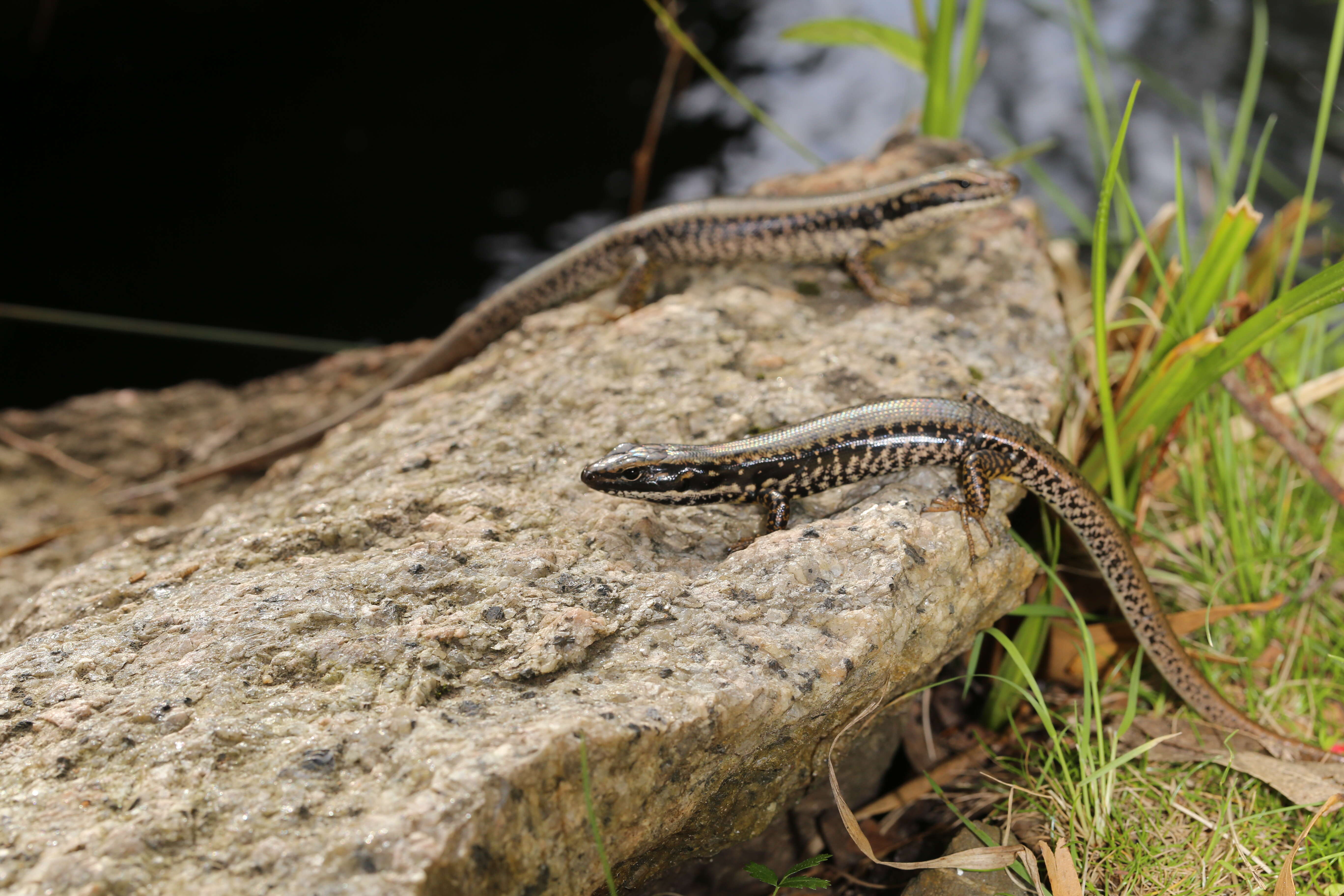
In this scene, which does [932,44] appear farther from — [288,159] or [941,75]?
[288,159]

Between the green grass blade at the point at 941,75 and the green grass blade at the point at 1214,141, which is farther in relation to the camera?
the green grass blade at the point at 1214,141

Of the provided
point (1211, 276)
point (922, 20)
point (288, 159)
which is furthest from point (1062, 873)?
point (288, 159)

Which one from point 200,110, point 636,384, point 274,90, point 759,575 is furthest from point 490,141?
point 759,575

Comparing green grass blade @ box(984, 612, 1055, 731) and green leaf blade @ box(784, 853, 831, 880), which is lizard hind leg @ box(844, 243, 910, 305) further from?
green leaf blade @ box(784, 853, 831, 880)

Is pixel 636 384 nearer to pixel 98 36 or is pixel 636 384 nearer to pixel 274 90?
pixel 274 90

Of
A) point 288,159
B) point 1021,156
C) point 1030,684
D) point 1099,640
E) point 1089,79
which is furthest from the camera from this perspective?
point 288,159

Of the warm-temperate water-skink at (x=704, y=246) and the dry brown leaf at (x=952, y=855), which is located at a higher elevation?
the warm-temperate water-skink at (x=704, y=246)

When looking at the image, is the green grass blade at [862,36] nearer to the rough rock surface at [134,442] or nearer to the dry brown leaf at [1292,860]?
the rough rock surface at [134,442]

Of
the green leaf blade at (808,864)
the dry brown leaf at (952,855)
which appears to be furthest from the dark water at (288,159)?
the green leaf blade at (808,864)
